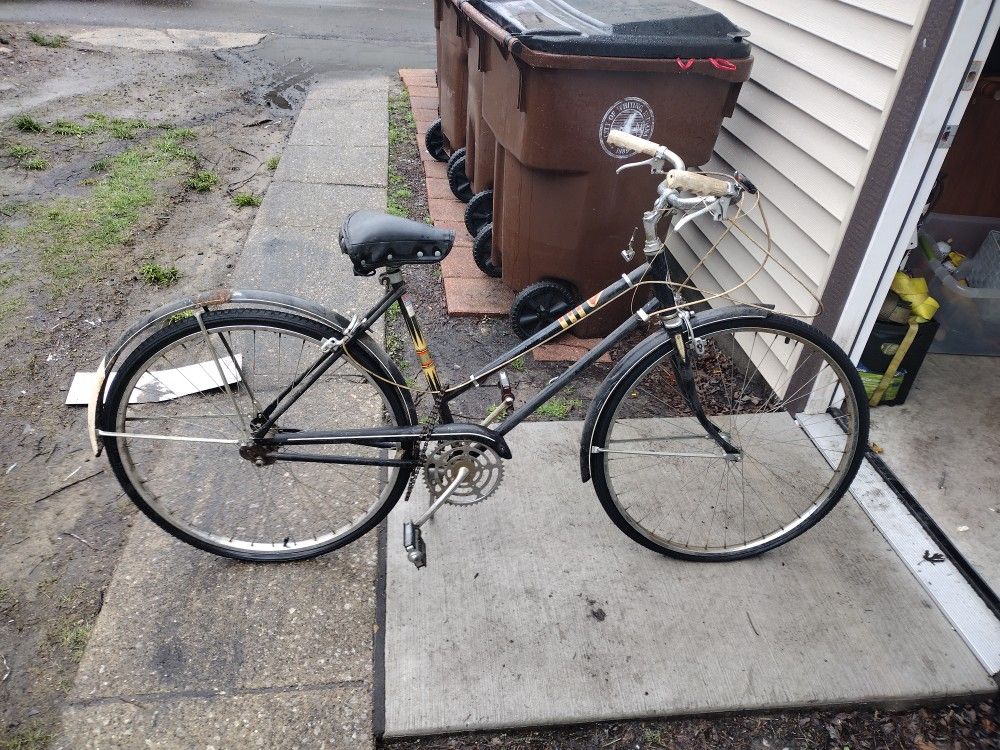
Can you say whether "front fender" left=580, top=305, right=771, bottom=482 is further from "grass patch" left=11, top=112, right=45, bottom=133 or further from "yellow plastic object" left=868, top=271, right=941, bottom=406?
"grass patch" left=11, top=112, right=45, bottom=133

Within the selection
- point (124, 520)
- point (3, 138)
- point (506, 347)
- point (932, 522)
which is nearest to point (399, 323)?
point (506, 347)

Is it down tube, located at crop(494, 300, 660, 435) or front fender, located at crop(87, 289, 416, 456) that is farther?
down tube, located at crop(494, 300, 660, 435)

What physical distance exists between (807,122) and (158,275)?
138 inches

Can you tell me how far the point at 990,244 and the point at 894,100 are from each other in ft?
5.06

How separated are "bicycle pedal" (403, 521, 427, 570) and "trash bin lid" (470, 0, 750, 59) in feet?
6.37

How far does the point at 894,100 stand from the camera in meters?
2.47

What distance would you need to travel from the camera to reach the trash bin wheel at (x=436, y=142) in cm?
570

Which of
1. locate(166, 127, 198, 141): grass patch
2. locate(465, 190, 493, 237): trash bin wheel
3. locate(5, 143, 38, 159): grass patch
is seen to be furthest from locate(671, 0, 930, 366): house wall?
locate(5, 143, 38, 159): grass patch

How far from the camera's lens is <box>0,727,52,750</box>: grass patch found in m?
1.92

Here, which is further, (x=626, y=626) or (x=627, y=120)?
(x=627, y=120)

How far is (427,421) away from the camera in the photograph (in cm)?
229

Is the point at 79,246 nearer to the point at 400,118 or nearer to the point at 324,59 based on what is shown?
the point at 400,118

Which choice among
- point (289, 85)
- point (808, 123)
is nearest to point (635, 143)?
point (808, 123)

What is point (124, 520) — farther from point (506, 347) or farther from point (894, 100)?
point (894, 100)
